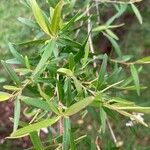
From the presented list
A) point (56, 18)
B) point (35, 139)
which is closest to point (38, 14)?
point (56, 18)

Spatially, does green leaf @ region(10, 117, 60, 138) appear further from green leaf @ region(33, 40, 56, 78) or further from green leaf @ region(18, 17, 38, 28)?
green leaf @ region(18, 17, 38, 28)

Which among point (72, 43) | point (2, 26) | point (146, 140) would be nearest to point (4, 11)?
point (2, 26)

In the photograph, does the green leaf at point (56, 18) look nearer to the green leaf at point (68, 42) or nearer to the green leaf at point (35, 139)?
the green leaf at point (68, 42)

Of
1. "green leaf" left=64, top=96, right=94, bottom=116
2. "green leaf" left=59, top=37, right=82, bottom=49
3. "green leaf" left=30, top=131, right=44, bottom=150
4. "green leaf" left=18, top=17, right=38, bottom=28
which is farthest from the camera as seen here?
"green leaf" left=18, top=17, right=38, bottom=28

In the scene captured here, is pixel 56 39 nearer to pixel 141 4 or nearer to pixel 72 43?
pixel 72 43

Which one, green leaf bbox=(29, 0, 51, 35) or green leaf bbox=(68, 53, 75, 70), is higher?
green leaf bbox=(29, 0, 51, 35)

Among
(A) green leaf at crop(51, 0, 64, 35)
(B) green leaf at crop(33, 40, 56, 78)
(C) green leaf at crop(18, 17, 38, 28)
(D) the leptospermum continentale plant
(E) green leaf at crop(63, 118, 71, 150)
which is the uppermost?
(A) green leaf at crop(51, 0, 64, 35)

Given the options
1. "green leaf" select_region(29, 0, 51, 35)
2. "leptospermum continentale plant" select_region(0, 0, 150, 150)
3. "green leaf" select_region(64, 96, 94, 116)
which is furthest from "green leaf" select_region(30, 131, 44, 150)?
"green leaf" select_region(29, 0, 51, 35)

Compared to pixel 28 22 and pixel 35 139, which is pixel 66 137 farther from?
pixel 28 22

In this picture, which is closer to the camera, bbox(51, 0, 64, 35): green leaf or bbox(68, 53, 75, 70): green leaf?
bbox(51, 0, 64, 35): green leaf

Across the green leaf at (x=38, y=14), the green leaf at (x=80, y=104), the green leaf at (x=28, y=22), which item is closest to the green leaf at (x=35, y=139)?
the green leaf at (x=80, y=104)
